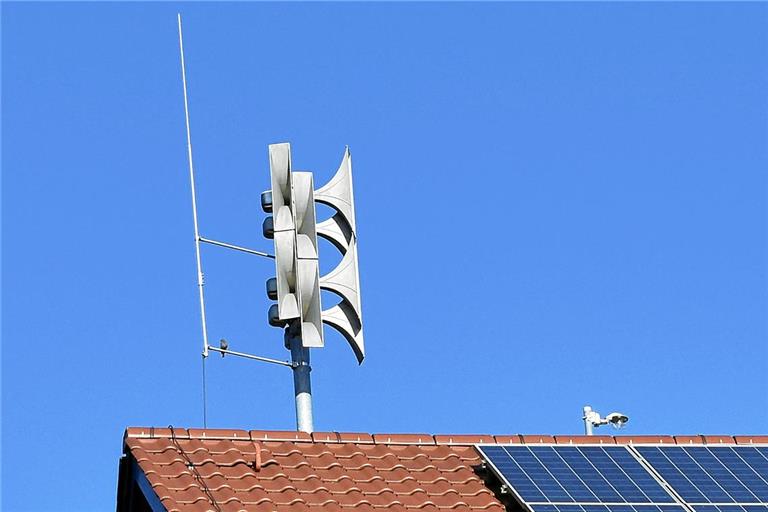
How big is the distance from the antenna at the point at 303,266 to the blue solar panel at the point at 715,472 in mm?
4073

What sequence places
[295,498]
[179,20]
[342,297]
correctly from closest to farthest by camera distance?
1. [295,498]
2. [342,297]
3. [179,20]

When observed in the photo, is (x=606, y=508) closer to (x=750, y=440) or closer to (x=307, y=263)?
(x=750, y=440)

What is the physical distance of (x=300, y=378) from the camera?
21.9m

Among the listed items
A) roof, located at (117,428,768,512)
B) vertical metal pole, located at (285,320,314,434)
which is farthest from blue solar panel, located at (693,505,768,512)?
vertical metal pole, located at (285,320,314,434)

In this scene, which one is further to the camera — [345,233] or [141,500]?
[345,233]

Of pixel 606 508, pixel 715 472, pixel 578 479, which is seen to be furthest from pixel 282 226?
pixel 715 472

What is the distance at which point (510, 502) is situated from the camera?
19766mm

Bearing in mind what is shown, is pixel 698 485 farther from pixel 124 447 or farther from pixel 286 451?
pixel 124 447

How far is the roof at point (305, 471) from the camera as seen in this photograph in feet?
62.4

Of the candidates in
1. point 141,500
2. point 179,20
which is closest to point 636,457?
point 141,500

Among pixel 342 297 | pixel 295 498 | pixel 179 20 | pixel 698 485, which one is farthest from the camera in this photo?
pixel 179 20

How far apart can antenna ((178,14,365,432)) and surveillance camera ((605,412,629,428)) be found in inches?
130

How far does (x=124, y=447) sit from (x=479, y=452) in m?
4.07

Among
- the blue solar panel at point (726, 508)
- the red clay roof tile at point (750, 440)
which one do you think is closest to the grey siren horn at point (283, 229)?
the blue solar panel at point (726, 508)
